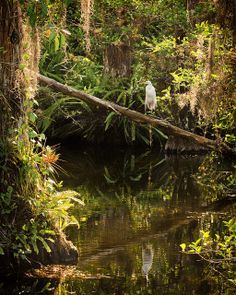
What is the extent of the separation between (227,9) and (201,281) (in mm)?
2130

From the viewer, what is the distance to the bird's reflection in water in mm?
5745

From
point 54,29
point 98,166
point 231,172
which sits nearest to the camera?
point 54,29

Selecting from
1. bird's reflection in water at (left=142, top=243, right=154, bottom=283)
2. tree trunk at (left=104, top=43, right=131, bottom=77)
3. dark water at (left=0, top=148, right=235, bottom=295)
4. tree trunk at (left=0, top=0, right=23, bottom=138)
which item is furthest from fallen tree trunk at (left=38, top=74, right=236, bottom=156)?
tree trunk at (left=104, top=43, right=131, bottom=77)

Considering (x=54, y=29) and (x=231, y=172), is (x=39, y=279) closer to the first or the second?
(x=54, y=29)

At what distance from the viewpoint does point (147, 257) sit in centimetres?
612

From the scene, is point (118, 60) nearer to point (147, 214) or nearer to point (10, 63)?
point (147, 214)

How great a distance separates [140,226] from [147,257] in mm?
1276

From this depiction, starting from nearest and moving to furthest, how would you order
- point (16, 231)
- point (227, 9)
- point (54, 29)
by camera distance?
point (54, 29) → point (227, 9) → point (16, 231)

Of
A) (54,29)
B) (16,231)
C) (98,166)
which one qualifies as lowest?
(98,166)

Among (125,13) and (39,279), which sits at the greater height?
(125,13)

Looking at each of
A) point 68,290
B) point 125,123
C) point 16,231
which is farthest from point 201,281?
point 125,123

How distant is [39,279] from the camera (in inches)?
217

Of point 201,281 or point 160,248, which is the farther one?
point 160,248

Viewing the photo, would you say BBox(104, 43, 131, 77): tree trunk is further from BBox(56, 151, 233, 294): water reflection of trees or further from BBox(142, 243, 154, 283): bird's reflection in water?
BBox(142, 243, 154, 283): bird's reflection in water
